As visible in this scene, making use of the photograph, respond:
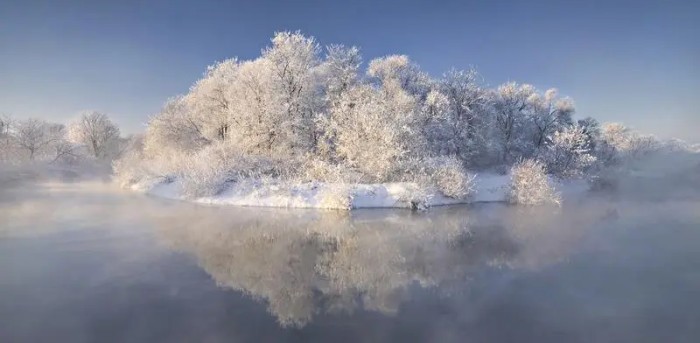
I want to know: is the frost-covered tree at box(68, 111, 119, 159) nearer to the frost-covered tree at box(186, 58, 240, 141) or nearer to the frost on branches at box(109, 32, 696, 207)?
the frost on branches at box(109, 32, 696, 207)

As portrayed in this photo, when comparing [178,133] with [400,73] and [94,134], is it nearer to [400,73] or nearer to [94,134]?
[400,73]

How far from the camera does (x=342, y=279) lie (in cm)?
1209

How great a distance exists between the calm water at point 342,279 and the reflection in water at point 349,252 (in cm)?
8

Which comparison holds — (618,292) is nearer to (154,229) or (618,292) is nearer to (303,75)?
(154,229)

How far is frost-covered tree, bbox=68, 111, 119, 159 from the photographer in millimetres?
72562

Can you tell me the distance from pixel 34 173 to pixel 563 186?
2360 inches

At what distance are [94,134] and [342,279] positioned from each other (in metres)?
76.1

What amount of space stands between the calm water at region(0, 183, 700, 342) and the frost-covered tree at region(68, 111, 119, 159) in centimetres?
5723

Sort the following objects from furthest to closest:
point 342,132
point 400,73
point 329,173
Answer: point 400,73 < point 342,132 < point 329,173

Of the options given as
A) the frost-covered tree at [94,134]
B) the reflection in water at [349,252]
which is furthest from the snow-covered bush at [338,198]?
the frost-covered tree at [94,134]

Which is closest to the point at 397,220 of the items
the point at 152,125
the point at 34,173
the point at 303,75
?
the point at 303,75

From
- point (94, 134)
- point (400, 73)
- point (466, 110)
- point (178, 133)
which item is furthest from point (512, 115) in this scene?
point (94, 134)

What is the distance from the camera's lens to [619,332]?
861cm

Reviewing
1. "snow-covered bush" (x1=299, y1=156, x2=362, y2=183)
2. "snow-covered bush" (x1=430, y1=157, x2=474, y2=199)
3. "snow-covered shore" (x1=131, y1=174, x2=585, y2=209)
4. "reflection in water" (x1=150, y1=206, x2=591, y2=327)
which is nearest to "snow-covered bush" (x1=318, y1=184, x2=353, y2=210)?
"snow-covered shore" (x1=131, y1=174, x2=585, y2=209)
